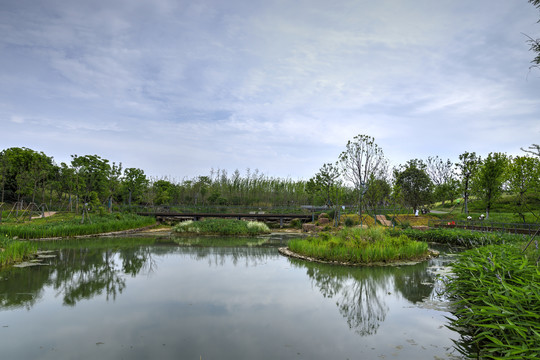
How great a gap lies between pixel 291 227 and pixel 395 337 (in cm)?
2415

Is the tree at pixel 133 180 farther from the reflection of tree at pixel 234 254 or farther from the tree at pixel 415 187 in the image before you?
the tree at pixel 415 187

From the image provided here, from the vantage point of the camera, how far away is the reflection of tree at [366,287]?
6393mm

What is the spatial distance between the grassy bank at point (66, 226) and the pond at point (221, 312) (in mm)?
8287

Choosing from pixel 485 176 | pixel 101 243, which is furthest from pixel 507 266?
pixel 485 176

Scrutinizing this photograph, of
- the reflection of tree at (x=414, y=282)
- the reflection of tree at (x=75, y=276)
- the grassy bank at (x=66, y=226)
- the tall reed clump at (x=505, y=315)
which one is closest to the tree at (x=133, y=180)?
the grassy bank at (x=66, y=226)

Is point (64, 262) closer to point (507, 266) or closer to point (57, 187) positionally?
point (507, 266)

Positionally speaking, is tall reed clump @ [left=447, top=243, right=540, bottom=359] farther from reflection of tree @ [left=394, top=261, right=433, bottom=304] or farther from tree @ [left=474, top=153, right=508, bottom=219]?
tree @ [left=474, top=153, right=508, bottom=219]

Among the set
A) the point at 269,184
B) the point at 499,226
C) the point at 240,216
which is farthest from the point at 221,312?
the point at 269,184

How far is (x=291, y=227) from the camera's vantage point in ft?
96.7

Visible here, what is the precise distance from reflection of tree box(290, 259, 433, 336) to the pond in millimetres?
30

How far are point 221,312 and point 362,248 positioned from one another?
712cm

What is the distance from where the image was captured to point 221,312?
6.46m

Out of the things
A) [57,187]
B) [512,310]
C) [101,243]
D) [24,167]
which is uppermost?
[24,167]

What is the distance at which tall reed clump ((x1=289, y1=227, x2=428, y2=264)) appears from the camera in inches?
459
